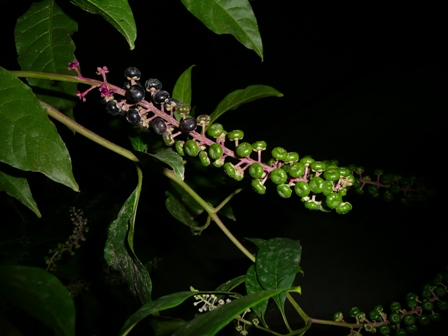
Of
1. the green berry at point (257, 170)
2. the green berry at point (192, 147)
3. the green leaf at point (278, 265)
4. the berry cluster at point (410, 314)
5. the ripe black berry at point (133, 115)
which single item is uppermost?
the ripe black berry at point (133, 115)

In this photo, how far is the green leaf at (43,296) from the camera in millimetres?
515

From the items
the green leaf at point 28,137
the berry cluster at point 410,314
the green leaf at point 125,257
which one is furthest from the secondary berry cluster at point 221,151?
the berry cluster at point 410,314

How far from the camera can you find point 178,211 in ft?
4.62

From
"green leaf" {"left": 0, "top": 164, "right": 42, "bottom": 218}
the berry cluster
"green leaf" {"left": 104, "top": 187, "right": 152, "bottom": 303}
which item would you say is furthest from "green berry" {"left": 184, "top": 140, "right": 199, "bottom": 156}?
the berry cluster

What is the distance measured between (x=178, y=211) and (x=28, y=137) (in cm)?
66

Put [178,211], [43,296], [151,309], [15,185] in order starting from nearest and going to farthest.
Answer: [43,296], [151,309], [15,185], [178,211]

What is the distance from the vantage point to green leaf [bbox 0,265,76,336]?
52cm

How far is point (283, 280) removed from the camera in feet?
3.54

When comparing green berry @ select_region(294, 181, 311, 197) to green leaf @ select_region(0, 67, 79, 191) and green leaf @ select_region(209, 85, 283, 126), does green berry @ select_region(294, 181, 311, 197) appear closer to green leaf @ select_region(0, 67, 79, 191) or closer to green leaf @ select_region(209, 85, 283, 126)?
green leaf @ select_region(209, 85, 283, 126)

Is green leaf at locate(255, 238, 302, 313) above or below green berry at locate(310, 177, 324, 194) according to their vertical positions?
below

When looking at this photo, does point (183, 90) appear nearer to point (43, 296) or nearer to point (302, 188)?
point (302, 188)

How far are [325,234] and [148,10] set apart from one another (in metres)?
2.19

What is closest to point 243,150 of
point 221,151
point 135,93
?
point 221,151

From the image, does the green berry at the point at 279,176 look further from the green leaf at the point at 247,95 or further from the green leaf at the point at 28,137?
the green leaf at the point at 28,137
